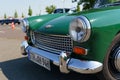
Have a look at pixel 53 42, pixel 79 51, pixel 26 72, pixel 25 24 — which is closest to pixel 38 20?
pixel 25 24

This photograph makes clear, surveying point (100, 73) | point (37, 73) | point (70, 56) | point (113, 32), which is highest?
point (113, 32)

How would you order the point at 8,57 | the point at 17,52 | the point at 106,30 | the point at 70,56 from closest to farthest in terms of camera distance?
1. the point at 106,30
2. the point at 70,56
3. the point at 8,57
4. the point at 17,52

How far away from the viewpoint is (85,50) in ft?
10.7

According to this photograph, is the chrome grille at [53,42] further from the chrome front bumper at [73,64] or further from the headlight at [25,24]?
the headlight at [25,24]

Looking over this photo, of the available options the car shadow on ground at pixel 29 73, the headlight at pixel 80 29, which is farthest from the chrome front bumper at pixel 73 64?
the car shadow on ground at pixel 29 73

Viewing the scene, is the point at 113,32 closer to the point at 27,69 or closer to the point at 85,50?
the point at 85,50

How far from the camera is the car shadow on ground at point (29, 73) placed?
4.21 meters

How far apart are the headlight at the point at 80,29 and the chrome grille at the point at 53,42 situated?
234mm

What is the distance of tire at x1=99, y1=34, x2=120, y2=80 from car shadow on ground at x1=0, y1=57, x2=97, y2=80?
59 cm

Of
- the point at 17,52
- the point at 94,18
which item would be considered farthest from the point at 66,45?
the point at 17,52

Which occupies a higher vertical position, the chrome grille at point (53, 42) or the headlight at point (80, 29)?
the headlight at point (80, 29)

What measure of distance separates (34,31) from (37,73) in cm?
77

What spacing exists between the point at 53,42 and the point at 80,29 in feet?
2.49

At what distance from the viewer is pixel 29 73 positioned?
4.59 metres
